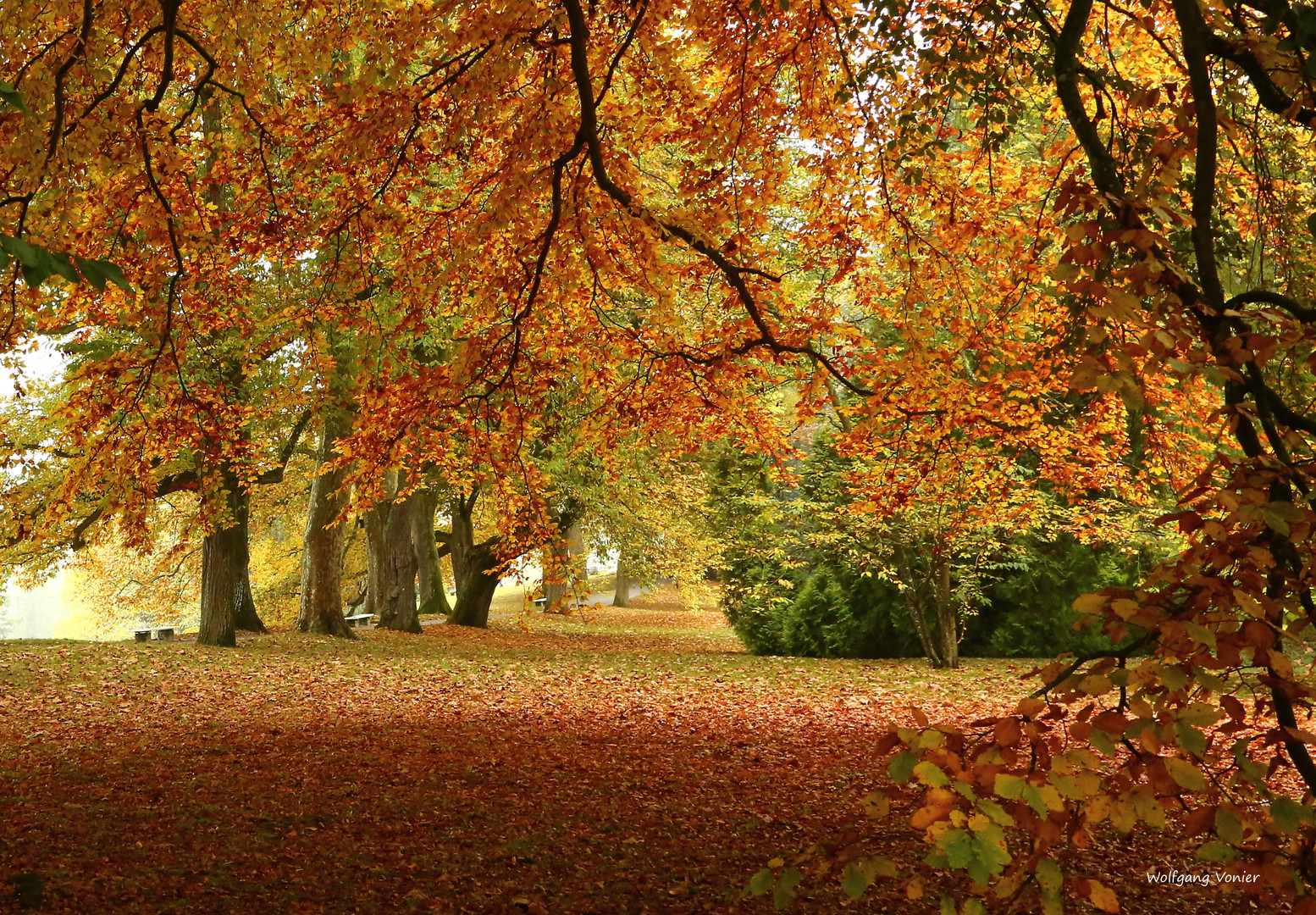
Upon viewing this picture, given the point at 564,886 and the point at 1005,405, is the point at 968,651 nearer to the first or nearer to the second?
the point at 1005,405

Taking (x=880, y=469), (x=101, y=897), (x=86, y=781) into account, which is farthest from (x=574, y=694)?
(x=101, y=897)

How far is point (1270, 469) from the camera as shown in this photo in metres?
2.05

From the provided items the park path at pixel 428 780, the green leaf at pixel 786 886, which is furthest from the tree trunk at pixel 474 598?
the green leaf at pixel 786 886

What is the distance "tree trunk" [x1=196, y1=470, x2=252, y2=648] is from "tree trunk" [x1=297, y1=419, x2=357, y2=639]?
4.67 ft

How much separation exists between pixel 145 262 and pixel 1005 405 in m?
6.23

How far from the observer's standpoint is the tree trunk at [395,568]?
18000 millimetres

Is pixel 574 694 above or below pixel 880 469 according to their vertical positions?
below

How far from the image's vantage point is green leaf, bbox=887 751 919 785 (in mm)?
1842

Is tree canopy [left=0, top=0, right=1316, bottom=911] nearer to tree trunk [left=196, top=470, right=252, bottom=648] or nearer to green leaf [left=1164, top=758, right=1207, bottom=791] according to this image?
green leaf [left=1164, top=758, right=1207, bottom=791]

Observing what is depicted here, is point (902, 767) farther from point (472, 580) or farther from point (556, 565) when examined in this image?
point (472, 580)

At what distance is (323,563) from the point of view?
15617mm

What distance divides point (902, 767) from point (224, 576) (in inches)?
535

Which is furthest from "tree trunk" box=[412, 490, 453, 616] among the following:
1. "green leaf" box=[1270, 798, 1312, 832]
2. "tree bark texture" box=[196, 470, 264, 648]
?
"green leaf" box=[1270, 798, 1312, 832]

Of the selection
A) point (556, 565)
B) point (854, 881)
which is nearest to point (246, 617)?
point (556, 565)
